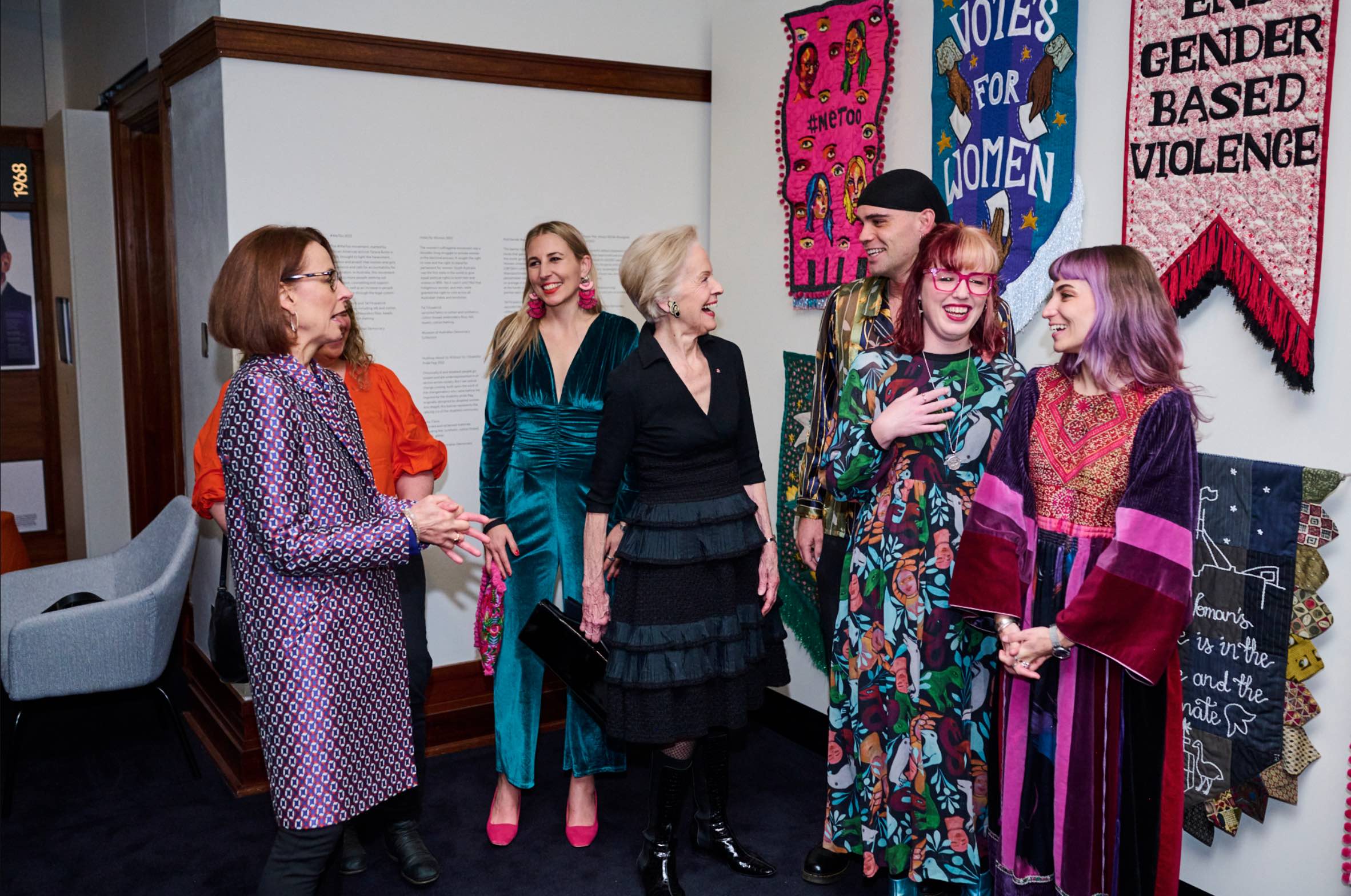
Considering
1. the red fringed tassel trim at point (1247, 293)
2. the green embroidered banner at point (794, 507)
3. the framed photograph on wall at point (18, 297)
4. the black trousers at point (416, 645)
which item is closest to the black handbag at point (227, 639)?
the black trousers at point (416, 645)

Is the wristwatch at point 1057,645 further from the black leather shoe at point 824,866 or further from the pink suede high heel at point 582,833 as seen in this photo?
the pink suede high heel at point 582,833

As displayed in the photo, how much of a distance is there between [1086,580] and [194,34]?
3077mm

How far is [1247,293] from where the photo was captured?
237 cm

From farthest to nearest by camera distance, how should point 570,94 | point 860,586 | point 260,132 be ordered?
point 570,94 → point 260,132 → point 860,586

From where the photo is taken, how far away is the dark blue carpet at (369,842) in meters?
2.93

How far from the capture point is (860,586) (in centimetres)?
251

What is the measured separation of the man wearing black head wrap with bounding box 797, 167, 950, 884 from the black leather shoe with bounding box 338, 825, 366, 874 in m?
1.19

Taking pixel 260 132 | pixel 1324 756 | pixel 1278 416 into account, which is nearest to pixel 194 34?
pixel 260 132

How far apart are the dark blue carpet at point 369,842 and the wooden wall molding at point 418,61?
2.19 meters

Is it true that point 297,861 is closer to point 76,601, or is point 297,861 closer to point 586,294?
point 586,294

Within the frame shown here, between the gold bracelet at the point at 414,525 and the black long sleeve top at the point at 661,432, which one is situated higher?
the black long sleeve top at the point at 661,432

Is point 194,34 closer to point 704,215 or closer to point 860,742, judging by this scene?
point 704,215

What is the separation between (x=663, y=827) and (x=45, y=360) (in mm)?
4910

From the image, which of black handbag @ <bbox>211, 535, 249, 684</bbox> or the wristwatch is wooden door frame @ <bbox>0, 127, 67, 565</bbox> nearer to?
black handbag @ <bbox>211, 535, 249, 684</bbox>
